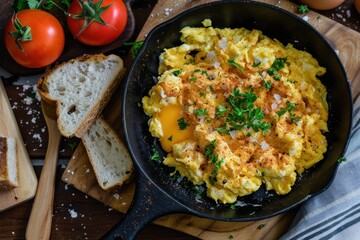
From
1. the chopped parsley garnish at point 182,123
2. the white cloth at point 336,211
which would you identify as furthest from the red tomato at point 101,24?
the white cloth at point 336,211

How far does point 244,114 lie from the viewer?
385 centimetres

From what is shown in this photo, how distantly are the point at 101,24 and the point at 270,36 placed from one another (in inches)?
47.7

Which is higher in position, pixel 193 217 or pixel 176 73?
pixel 176 73

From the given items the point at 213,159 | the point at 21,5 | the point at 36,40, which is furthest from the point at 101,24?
the point at 213,159

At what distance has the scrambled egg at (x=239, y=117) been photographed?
380 cm

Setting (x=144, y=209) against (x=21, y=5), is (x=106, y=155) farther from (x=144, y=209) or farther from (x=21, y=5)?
(x=21, y=5)

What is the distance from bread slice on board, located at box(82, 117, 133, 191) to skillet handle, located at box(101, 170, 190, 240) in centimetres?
38

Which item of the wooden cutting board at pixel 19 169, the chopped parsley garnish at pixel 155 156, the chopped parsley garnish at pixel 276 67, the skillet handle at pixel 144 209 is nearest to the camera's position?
the skillet handle at pixel 144 209

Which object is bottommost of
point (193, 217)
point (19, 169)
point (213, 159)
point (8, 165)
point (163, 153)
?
point (193, 217)

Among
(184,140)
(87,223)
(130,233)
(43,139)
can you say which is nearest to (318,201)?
(184,140)

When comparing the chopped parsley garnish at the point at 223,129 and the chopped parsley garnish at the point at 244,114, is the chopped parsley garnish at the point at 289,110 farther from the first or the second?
the chopped parsley garnish at the point at 223,129

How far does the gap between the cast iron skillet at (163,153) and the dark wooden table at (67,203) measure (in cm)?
41

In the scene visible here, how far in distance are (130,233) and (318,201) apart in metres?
1.33

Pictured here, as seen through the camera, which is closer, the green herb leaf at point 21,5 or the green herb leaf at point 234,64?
the green herb leaf at point 234,64
